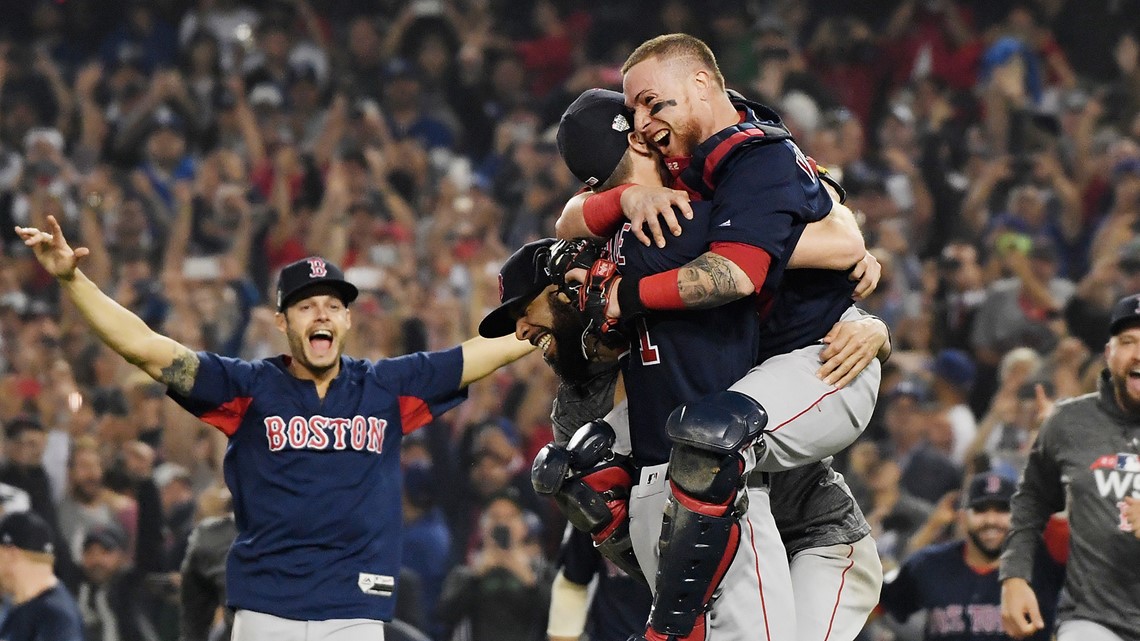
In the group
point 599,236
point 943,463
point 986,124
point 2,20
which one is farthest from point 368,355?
point 2,20

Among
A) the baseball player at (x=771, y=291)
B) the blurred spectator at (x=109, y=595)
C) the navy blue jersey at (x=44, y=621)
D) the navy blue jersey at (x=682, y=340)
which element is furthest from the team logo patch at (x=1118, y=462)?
the blurred spectator at (x=109, y=595)

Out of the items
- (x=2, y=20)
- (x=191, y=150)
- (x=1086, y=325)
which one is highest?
(x=2, y=20)

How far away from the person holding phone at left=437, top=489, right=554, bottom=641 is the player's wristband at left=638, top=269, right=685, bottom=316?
12.7ft

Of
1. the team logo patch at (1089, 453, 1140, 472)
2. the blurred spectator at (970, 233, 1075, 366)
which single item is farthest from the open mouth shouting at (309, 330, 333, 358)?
the blurred spectator at (970, 233, 1075, 366)

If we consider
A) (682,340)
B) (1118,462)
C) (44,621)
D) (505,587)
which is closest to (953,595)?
(1118,462)

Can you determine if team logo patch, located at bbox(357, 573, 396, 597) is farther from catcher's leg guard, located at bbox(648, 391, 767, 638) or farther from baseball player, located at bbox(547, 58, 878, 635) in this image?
catcher's leg guard, located at bbox(648, 391, 767, 638)

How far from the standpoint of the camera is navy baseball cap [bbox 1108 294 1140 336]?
583cm

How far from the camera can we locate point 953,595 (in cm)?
702

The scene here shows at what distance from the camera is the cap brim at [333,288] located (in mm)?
5902

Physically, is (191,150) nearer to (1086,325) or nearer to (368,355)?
(368,355)

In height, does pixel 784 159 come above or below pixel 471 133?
below

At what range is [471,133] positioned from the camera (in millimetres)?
14000

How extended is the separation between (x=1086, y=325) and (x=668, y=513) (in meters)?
6.42

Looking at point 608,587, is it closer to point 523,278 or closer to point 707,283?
point 523,278
